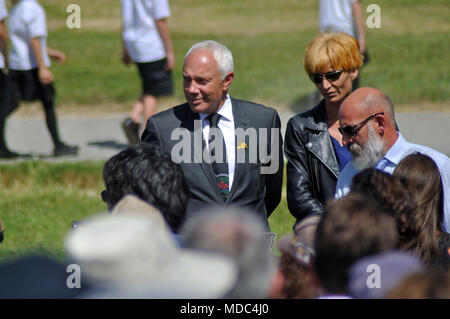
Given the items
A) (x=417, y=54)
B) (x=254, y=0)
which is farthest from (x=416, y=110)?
(x=254, y=0)

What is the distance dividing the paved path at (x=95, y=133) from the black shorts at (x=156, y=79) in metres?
0.96

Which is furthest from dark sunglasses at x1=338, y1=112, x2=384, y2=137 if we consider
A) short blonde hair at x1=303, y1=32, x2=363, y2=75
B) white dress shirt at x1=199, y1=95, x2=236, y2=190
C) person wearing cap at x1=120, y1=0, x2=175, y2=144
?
person wearing cap at x1=120, y1=0, x2=175, y2=144

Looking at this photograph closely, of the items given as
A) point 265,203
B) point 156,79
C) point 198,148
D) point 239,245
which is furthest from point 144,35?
point 239,245

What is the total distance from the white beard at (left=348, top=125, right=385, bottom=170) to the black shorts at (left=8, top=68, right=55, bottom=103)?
5202 mm

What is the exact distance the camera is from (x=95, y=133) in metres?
10.4

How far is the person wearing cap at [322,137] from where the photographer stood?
16.0 ft

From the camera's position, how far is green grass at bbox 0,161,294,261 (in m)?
6.41

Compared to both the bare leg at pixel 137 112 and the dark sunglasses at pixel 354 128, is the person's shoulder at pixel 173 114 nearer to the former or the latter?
the dark sunglasses at pixel 354 128

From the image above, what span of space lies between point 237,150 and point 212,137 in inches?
6.6

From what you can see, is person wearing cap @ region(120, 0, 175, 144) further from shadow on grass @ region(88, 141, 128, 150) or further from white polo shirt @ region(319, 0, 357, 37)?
white polo shirt @ region(319, 0, 357, 37)

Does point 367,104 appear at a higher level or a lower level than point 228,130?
higher

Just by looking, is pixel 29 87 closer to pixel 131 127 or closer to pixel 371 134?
pixel 131 127

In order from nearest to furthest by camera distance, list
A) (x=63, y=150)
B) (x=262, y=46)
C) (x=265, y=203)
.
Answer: (x=265, y=203)
(x=63, y=150)
(x=262, y=46)

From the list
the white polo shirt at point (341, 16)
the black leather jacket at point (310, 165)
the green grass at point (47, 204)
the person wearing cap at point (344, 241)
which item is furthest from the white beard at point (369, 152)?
the white polo shirt at point (341, 16)
